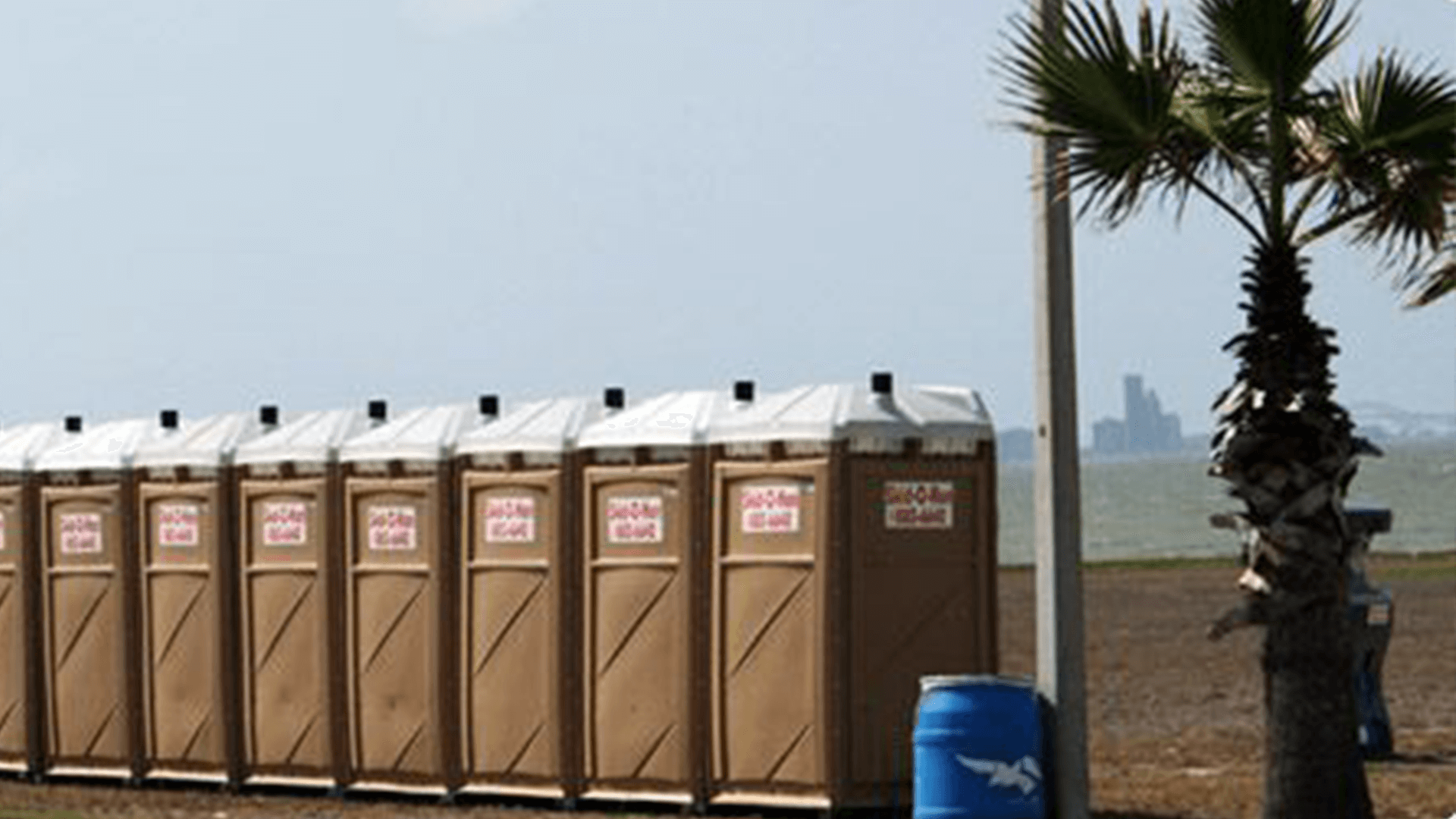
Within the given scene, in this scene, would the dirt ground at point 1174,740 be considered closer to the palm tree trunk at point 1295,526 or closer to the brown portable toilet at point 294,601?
the brown portable toilet at point 294,601

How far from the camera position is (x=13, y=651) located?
79.4ft

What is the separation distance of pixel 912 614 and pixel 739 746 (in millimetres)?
1247

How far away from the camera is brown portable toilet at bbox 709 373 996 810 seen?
18625mm

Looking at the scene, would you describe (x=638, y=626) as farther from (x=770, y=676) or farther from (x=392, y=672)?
(x=392, y=672)

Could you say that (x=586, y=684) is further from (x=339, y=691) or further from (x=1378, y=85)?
(x=1378, y=85)

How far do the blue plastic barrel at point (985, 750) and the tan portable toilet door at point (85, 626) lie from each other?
28.1 ft

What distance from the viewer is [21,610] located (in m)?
24.1

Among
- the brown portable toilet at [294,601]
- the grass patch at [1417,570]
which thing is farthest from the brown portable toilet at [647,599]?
the grass patch at [1417,570]

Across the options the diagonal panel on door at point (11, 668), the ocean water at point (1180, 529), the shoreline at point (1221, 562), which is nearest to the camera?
the diagonal panel on door at point (11, 668)

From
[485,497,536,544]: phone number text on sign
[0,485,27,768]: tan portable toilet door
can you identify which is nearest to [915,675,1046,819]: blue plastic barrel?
[485,497,536,544]: phone number text on sign

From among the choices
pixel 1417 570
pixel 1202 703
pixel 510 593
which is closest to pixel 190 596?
pixel 510 593

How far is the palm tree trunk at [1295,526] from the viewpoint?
16.2m

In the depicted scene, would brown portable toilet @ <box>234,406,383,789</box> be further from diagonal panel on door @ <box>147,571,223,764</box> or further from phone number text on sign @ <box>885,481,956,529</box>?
phone number text on sign @ <box>885,481,956,529</box>

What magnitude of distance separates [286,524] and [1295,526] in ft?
25.6
